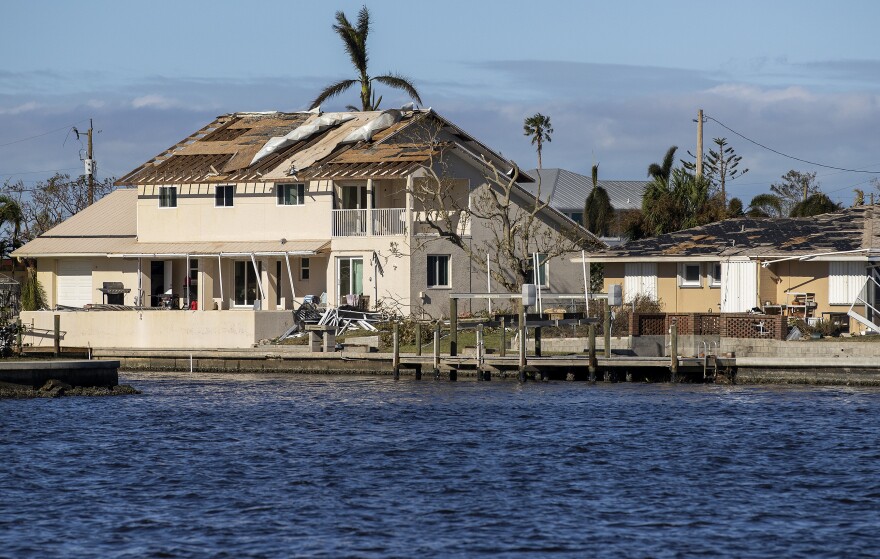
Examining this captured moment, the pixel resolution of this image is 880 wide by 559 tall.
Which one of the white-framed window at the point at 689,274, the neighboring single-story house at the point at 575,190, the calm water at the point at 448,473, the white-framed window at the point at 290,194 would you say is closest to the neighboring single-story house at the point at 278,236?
the white-framed window at the point at 290,194

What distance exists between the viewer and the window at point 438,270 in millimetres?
58406

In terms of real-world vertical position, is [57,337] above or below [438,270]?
below

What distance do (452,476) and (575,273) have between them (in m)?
33.5

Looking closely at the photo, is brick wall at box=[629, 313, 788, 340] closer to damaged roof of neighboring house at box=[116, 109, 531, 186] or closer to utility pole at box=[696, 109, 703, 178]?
damaged roof of neighboring house at box=[116, 109, 531, 186]

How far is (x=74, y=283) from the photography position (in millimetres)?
66000

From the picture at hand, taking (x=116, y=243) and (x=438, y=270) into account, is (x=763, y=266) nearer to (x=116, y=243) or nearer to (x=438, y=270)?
(x=438, y=270)

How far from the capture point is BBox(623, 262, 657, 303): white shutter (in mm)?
55094

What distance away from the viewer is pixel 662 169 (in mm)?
77938

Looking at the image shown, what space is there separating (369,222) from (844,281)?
18.6 meters

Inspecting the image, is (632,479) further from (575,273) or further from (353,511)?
(575,273)

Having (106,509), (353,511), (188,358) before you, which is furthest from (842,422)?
(188,358)

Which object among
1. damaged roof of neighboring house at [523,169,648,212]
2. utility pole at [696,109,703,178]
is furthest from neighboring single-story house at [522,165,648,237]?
utility pole at [696,109,703,178]

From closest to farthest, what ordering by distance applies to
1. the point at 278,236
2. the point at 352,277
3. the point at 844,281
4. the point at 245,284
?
the point at 844,281
the point at 352,277
the point at 278,236
the point at 245,284

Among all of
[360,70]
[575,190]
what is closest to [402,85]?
[360,70]
